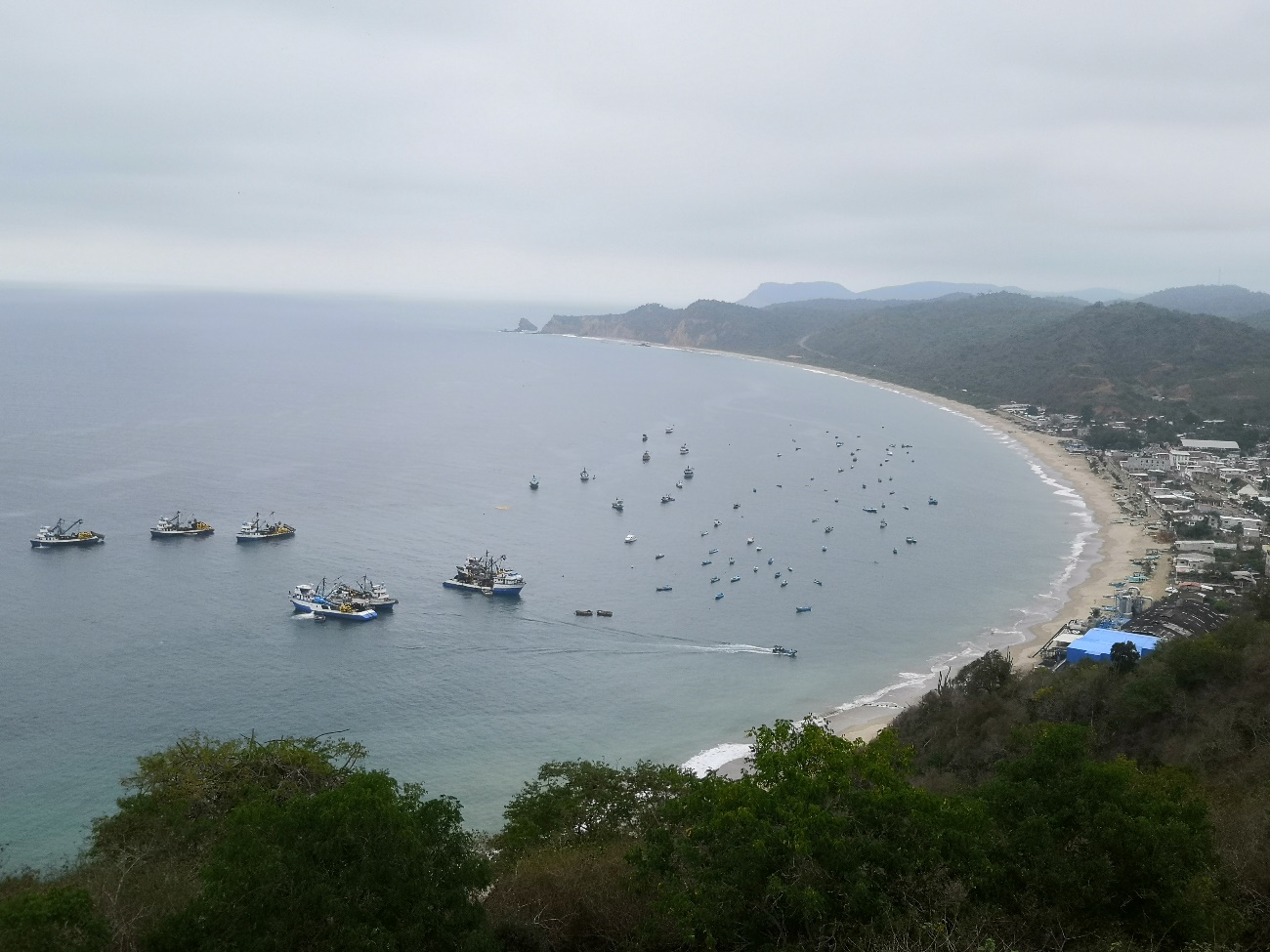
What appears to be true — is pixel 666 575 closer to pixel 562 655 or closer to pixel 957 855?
pixel 562 655

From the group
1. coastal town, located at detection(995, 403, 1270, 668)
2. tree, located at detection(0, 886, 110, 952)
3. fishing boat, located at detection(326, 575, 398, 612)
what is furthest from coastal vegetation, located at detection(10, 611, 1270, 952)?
fishing boat, located at detection(326, 575, 398, 612)

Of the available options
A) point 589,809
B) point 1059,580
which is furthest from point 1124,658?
point 1059,580

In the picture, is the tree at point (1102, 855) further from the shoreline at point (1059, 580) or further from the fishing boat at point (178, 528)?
the fishing boat at point (178, 528)

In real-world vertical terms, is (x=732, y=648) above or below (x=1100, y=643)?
below

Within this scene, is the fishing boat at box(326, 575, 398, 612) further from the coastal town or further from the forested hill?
the forested hill

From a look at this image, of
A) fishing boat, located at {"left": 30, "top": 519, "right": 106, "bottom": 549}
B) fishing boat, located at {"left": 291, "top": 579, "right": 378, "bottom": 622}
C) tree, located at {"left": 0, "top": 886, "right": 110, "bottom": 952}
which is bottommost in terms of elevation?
fishing boat, located at {"left": 291, "top": 579, "right": 378, "bottom": 622}

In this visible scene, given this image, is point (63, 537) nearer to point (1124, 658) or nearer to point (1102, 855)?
point (1124, 658)

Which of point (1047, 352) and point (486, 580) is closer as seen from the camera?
point (486, 580)

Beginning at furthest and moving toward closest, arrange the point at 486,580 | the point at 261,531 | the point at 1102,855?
the point at 261,531
the point at 486,580
the point at 1102,855
